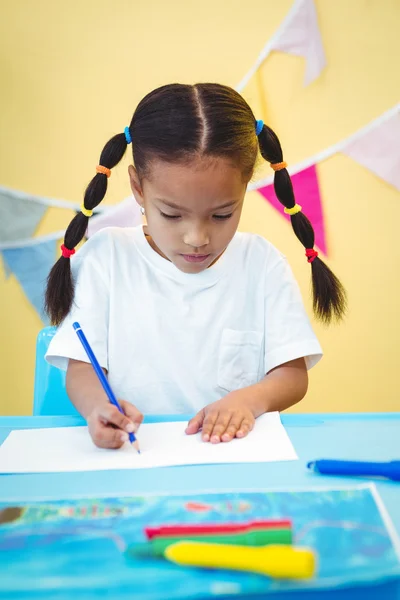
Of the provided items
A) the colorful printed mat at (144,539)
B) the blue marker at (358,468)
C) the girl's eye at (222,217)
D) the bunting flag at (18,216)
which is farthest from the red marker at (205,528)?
the bunting flag at (18,216)

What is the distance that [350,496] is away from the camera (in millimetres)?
631

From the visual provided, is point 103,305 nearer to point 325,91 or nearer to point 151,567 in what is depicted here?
point 151,567

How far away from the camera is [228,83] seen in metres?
2.08

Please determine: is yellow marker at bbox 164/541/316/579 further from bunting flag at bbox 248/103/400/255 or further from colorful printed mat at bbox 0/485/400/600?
bunting flag at bbox 248/103/400/255

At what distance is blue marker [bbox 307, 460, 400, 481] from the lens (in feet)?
2.24

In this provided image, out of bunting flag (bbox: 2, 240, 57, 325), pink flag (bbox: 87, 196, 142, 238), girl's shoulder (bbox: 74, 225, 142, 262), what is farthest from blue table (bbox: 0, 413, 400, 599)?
bunting flag (bbox: 2, 240, 57, 325)

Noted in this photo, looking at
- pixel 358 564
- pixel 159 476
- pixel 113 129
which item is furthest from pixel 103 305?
pixel 113 129

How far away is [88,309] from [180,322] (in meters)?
0.15

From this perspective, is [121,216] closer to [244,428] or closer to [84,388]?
[84,388]

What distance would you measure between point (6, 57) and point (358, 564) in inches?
76.6

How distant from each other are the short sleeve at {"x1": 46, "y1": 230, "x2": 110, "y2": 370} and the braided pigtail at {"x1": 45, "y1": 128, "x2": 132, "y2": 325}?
0.07ft

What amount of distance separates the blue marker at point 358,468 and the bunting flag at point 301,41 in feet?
5.19

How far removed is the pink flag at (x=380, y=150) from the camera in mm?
2086

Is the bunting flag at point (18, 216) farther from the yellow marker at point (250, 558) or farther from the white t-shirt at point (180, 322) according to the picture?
the yellow marker at point (250, 558)
